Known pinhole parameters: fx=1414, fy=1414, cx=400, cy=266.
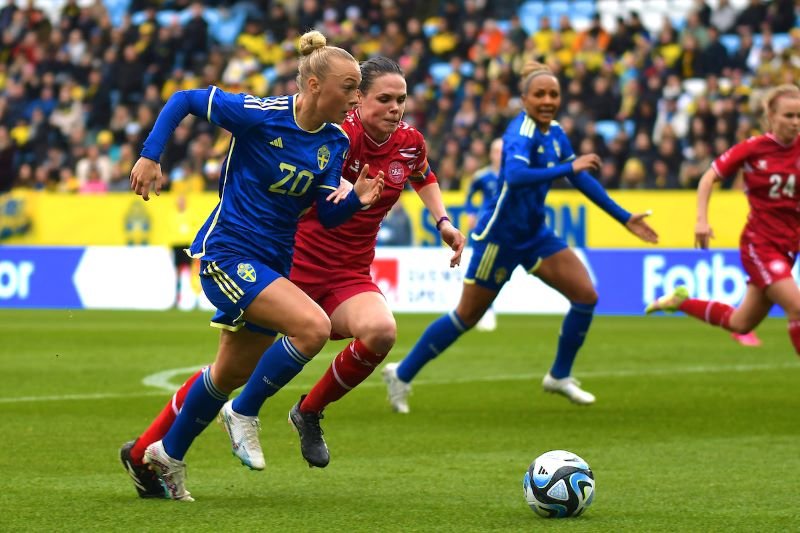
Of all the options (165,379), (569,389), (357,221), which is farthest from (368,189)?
(165,379)

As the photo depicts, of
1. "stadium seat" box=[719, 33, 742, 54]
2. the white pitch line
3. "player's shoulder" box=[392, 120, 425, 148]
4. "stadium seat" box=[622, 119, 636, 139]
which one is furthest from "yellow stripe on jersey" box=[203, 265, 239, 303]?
"stadium seat" box=[719, 33, 742, 54]

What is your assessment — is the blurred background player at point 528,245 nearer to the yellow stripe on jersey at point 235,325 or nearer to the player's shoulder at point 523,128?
the player's shoulder at point 523,128

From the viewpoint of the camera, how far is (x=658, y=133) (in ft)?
68.1

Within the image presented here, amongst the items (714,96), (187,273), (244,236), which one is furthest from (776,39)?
(244,236)

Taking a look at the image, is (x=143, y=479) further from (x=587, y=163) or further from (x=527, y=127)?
(x=527, y=127)

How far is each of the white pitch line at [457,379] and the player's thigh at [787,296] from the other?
281cm

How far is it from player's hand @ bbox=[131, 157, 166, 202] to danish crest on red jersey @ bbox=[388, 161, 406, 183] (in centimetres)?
192

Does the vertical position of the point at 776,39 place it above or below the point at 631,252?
above

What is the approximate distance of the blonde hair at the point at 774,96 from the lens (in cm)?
905

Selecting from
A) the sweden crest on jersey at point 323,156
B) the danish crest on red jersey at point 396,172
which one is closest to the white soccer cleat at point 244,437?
the sweden crest on jersey at point 323,156

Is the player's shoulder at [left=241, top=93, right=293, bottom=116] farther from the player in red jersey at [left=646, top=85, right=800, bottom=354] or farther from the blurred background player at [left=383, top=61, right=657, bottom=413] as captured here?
the player in red jersey at [left=646, top=85, right=800, bottom=354]

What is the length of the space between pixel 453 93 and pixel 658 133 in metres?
3.48

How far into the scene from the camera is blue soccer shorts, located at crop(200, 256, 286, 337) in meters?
5.71

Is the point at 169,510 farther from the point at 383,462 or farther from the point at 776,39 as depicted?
the point at 776,39
